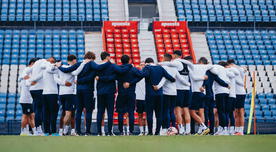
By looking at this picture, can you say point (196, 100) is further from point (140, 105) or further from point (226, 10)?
point (226, 10)

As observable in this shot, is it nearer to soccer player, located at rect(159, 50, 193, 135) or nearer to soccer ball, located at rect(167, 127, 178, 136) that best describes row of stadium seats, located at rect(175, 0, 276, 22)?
soccer player, located at rect(159, 50, 193, 135)

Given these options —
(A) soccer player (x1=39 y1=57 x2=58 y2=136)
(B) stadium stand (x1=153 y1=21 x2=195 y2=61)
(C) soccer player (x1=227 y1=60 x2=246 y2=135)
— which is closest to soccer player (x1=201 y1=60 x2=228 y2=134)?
(C) soccer player (x1=227 y1=60 x2=246 y2=135)

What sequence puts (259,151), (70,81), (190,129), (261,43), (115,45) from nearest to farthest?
(259,151) → (70,81) → (190,129) → (115,45) → (261,43)

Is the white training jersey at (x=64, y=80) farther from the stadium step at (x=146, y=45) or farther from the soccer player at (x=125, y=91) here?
the stadium step at (x=146, y=45)

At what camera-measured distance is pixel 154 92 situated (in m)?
9.77

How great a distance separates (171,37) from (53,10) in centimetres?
730

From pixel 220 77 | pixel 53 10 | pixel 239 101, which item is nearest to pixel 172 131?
pixel 220 77

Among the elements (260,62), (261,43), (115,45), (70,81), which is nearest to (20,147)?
(70,81)

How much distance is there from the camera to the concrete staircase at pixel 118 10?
89.2 ft

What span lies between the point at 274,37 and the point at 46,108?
63.5 ft

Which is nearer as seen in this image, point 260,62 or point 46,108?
point 46,108

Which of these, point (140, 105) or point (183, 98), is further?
point (140, 105)

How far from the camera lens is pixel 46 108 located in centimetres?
1029

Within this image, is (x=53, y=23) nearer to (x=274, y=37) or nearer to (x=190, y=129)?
(x=274, y=37)
